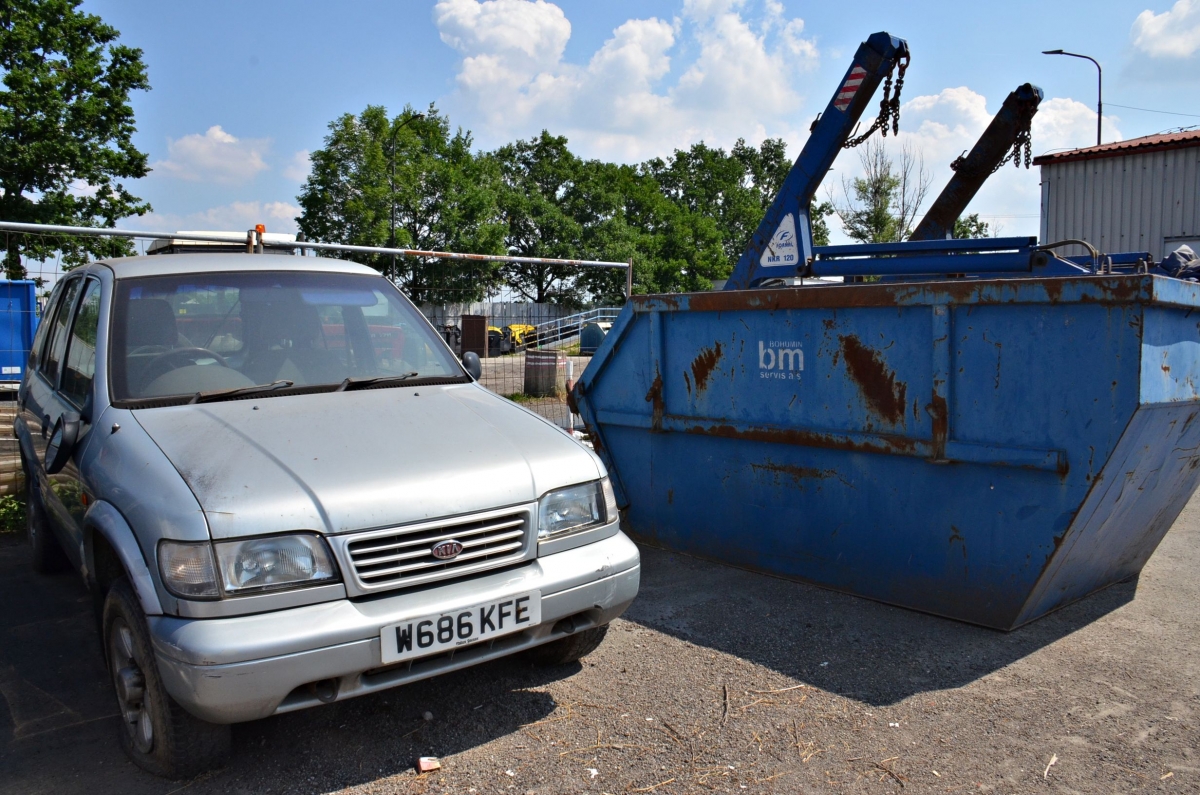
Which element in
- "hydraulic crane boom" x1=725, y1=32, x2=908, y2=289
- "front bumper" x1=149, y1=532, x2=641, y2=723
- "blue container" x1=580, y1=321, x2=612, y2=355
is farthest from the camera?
"blue container" x1=580, y1=321, x2=612, y2=355

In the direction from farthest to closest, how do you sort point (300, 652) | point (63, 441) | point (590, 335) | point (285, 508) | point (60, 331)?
1. point (590, 335)
2. point (60, 331)
3. point (63, 441)
4. point (285, 508)
5. point (300, 652)

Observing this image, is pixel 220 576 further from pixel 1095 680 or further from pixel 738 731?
pixel 1095 680

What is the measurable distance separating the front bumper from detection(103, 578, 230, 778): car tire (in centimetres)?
18

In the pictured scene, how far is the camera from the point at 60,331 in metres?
4.52

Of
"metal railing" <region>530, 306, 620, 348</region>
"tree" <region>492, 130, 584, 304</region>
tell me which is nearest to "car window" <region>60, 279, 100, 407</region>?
"metal railing" <region>530, 306, 620, 348</region>

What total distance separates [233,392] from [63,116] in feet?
108

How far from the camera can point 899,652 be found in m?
3.94

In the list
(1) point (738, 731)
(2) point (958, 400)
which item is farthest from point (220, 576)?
(2) point (958, 400)

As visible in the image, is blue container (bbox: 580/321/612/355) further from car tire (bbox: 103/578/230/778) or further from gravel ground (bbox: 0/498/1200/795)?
car tire (bbox: 103/578/230/778)

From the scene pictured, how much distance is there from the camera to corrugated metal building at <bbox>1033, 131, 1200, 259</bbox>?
15055 mm

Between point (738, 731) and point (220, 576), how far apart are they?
1.95m

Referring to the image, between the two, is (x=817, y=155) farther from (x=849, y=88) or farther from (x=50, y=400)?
(x=50, y=400)

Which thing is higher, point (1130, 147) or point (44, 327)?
point (1130, 147)

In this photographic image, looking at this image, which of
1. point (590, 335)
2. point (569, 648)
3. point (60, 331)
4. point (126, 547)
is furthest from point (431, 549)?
point (590, 335)
